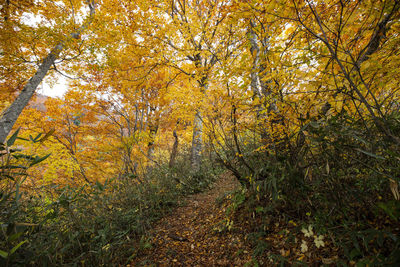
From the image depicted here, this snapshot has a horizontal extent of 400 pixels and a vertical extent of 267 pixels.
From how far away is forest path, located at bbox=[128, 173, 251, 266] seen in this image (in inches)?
79.6

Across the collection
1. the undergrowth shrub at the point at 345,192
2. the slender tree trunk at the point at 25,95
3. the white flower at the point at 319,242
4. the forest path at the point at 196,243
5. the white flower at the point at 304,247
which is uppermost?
the slender tree trunk at the point at 25,95

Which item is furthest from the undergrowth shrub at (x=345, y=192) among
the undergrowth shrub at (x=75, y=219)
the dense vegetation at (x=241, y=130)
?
the undergrowth shrub at (x=75, y=219)

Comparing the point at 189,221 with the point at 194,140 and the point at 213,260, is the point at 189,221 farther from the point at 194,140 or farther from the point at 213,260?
the point at 194,140

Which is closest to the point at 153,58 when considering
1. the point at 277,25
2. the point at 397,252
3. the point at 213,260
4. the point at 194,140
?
the point at 194,140

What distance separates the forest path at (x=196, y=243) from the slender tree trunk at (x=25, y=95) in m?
6.02

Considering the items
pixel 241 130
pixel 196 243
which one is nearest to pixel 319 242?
pixel 241 130

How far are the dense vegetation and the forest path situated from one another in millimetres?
157

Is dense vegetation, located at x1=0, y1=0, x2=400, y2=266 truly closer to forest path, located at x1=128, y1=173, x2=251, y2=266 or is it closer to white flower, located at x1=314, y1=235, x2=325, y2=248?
white flower, located at x1=314, y1=235, x2=325, y2=248

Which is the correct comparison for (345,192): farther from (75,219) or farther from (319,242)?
(75,219)

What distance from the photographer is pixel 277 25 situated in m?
1.91

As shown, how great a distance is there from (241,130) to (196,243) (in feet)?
6.63

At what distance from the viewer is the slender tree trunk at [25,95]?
489cm

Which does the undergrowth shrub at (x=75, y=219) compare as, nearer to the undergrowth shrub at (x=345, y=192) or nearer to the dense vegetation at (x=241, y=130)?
the dense vegetation at (x=241, y=130)

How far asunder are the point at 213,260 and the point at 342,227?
1.56 m
